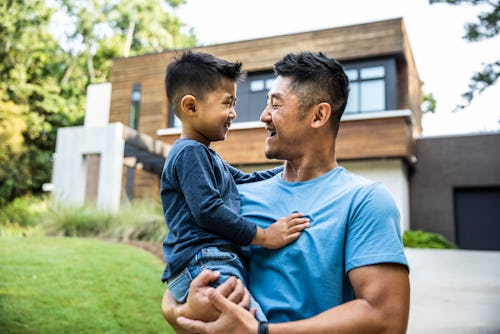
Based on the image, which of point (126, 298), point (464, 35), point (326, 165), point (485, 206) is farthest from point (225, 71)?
point (485, 206)

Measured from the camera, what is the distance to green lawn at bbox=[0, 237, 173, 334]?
16.5ft

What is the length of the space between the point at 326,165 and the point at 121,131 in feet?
38.3

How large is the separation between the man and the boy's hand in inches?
1.1

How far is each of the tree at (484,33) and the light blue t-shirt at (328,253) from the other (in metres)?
9.13

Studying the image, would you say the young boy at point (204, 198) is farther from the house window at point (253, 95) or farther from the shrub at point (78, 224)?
the house window at point (253, 95)

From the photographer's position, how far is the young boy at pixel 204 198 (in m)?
1.71

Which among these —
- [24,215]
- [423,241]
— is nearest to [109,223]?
[24,215]

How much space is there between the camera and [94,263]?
21.8 feet

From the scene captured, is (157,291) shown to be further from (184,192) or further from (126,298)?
(184,192)

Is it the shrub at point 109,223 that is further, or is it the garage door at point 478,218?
the garage door at point 478,218

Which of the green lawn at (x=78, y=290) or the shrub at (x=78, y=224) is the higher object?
the shrub at (x=78, y=224)

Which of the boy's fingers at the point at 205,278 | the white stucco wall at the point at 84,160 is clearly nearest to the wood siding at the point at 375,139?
the white stucco wall at the point at 84,160

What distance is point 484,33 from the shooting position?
9.70 m

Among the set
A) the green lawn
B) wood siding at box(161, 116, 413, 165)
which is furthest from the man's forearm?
wood siding at box(161, 116, 413, 165)
